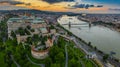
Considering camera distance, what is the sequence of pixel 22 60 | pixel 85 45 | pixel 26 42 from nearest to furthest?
pixel 22 60 → pixel 26 42 → pixel 85 45

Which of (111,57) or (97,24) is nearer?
(111,57)

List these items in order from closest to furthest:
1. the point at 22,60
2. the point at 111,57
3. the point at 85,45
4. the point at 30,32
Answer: the point at 22,60 < the point at 111,57 < the point at 85,45 < the point at 30,32

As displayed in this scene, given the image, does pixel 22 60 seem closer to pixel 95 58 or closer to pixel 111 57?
pixel 95 58

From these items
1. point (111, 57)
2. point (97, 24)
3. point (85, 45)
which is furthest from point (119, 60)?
point (97, 24)

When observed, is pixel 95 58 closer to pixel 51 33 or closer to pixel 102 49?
pixel 102 49

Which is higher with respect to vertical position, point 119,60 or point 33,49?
point 33,49

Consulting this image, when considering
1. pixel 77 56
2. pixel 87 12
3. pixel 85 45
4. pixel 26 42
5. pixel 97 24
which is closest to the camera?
pixel 77 56

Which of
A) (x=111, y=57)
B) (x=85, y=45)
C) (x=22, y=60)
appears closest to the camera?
(x=22, y=60)

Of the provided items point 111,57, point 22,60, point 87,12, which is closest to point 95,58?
point 111,57

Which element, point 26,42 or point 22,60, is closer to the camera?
point 22,60
